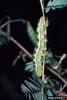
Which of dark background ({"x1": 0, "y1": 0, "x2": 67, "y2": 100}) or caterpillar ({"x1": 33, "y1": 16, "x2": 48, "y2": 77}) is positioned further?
dark background ({"x1": 0, "y1": 0, "x2": 67, "y2": 100})

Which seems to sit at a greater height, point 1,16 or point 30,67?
point 1,16

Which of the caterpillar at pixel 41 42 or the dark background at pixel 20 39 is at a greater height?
the dark background at pixel 20 39

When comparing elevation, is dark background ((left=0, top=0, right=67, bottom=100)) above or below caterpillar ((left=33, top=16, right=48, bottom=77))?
above

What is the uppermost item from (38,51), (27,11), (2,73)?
(27,11)

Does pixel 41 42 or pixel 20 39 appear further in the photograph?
pixel 20 39

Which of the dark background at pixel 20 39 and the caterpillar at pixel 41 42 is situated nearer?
the caterpillar at pixel 41 42

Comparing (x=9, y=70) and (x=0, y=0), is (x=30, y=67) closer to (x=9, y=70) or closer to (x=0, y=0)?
(x=9, y=70)

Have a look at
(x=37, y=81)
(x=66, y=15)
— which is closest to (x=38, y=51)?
(x=37, y=81)

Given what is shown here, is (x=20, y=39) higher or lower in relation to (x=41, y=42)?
higher
